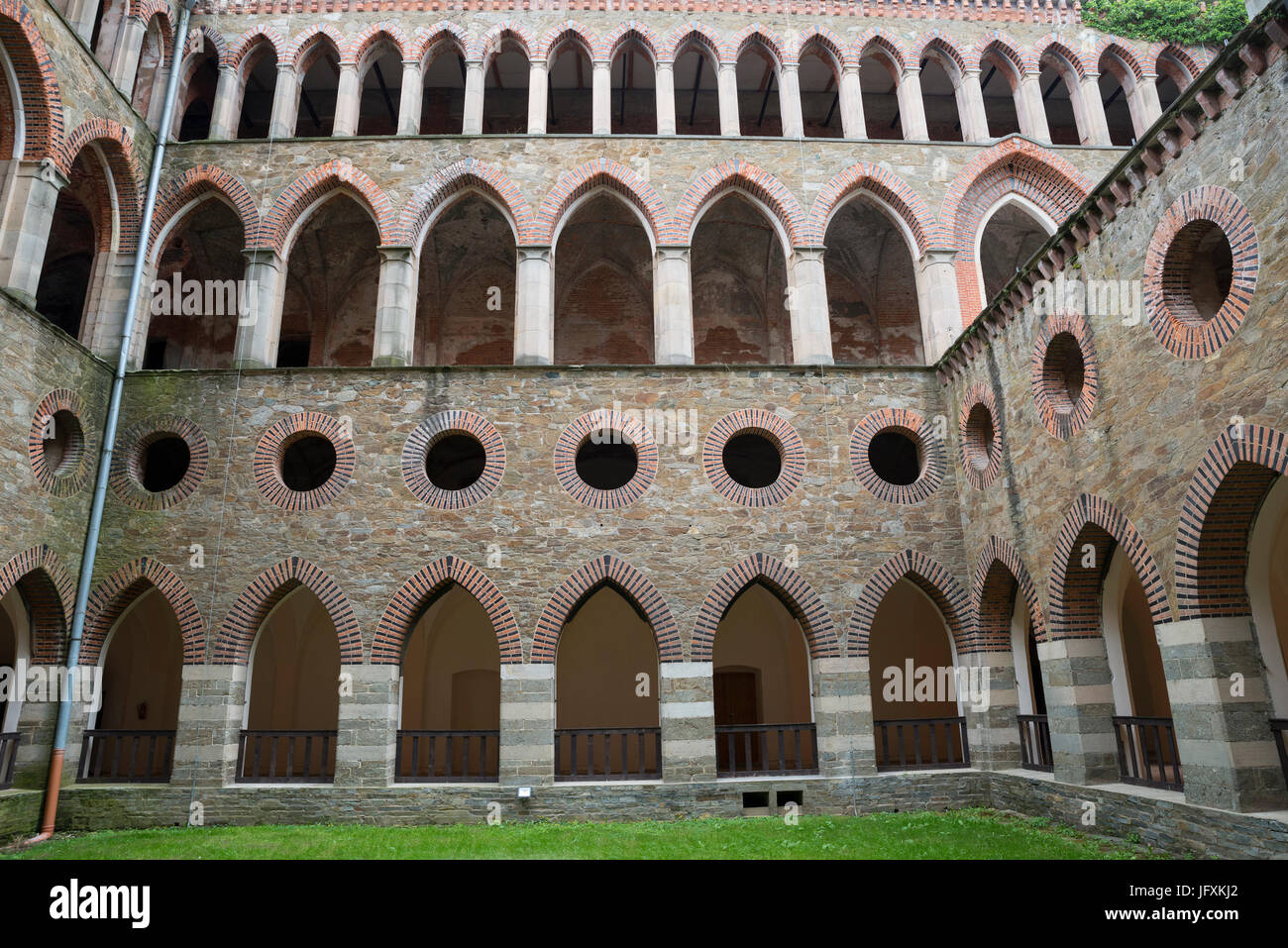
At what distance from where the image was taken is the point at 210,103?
1744cm

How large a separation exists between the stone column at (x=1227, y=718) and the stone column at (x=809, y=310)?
22.3ft

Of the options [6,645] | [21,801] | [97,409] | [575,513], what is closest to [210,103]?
[97,409]

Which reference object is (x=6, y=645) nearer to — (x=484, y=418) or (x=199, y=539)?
(x=199, y=539)

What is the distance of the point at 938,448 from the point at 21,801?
543 inches

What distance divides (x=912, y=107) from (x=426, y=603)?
40.5 feet

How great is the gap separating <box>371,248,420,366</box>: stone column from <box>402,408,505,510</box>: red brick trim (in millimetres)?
1374

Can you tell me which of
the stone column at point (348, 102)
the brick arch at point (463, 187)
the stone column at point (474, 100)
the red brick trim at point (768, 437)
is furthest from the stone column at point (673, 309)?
the stone column at point (348, 102)

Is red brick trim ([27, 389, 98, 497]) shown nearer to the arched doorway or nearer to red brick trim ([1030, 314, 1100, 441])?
the arched doorway

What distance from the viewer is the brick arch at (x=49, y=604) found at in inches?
451

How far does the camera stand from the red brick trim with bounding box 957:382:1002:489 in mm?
11734

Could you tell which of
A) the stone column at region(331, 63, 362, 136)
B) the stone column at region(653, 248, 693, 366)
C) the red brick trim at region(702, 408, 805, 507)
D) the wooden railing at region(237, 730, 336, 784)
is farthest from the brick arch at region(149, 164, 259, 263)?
the red brick trim at region(702, 408, 805, 507)

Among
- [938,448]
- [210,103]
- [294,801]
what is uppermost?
[210,103]
